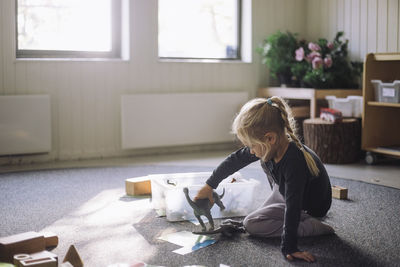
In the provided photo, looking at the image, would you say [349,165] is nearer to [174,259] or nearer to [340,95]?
[340,95]

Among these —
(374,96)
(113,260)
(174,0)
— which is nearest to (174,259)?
(113,260)

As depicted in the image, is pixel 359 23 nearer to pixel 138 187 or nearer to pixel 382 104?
pixel 382 104

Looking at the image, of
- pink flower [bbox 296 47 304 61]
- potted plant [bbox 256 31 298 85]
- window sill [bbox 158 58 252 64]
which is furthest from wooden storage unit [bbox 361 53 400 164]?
window sill [bbox 158 58 252 64]

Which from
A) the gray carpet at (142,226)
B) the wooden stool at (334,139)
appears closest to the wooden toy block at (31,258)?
the gray carpet at (142,226)

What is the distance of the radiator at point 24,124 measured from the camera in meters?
3.38

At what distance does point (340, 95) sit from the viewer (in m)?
3.86

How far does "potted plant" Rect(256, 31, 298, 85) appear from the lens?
4.16 meters

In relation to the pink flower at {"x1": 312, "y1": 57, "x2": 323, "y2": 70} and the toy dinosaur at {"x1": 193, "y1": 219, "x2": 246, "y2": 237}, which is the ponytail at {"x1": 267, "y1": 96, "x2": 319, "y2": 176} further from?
the pink flower at {"x1": 312, "y1": 57, "x2": 323, "y2": 70}

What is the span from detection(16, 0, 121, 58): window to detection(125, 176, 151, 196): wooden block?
1.48 m

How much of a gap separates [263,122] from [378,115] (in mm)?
2075

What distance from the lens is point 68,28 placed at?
3730 mm

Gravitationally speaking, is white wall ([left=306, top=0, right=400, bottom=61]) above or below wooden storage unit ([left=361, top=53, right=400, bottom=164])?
above

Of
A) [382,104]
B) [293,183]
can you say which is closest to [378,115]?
[382,104]

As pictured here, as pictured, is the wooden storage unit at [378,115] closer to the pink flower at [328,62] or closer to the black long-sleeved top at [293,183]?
the pink flower at [328,62]
